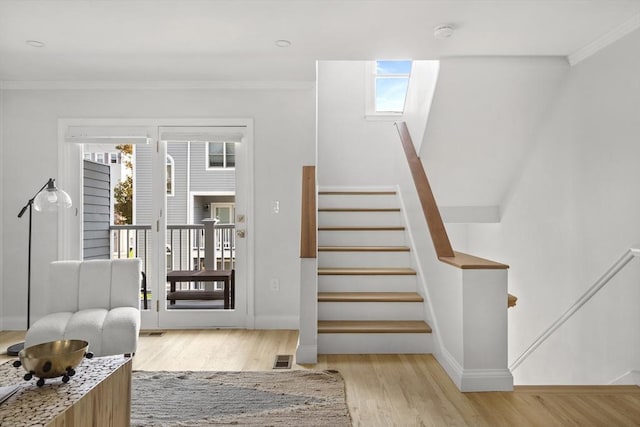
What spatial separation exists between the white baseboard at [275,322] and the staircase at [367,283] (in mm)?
593

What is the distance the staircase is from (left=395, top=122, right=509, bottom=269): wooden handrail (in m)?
0.65

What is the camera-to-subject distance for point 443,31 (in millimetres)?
3344

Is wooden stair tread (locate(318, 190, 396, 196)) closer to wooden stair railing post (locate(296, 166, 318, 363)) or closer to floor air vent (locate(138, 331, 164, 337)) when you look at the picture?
wooden stair railing post (locate(296, 166, 318, 363))

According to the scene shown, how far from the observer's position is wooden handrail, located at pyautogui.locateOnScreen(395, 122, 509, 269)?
3078 mm

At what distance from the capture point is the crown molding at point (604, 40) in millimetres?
3184

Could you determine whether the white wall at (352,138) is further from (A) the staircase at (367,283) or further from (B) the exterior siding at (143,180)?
(B) the exterior siding at (143,180)

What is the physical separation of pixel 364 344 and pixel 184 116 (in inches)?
112

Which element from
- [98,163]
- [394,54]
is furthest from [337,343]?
[98,163]

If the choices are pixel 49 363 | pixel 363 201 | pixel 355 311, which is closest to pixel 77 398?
pixel 49 363

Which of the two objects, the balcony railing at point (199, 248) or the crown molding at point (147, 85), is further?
the balcony railing at point (199, 248)

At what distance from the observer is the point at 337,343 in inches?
148

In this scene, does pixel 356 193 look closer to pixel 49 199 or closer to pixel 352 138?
pixel 352 138

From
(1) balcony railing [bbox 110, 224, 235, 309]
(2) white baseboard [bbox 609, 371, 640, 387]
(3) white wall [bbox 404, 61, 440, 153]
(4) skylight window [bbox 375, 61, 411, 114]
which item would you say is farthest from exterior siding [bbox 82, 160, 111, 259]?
(2) white baseboard [bbox 609, 371, 640, 387]

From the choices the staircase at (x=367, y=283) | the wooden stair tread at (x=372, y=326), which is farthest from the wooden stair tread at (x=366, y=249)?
the wooden stair tread at (x=372, y=326)
